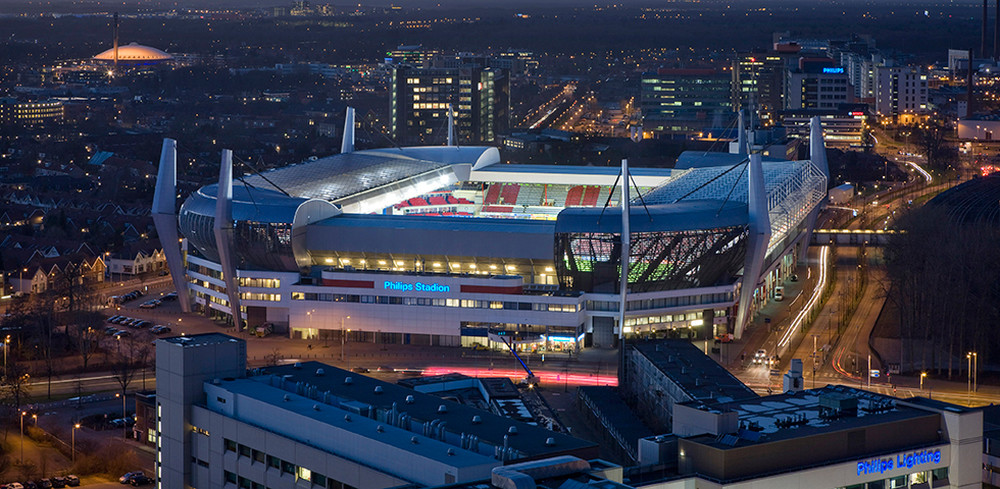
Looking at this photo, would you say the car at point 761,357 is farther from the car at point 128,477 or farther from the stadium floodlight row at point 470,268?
the car at point 128,477

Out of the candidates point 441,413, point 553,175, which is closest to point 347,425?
point 441,413

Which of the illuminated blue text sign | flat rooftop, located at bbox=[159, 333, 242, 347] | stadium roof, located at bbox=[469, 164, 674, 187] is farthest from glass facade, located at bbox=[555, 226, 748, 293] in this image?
the illuminated blue text sign

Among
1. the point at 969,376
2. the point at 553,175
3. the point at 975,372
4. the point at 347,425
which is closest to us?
the point at 347,425

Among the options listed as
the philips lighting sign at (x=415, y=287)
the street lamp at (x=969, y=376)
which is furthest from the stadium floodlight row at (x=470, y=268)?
the street lamp at (x=969, y=376)

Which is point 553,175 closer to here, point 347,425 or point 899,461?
point 347,425

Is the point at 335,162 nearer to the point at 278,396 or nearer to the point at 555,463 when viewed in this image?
the point at 278,396

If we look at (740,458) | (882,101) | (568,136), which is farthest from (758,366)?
(882,101)
